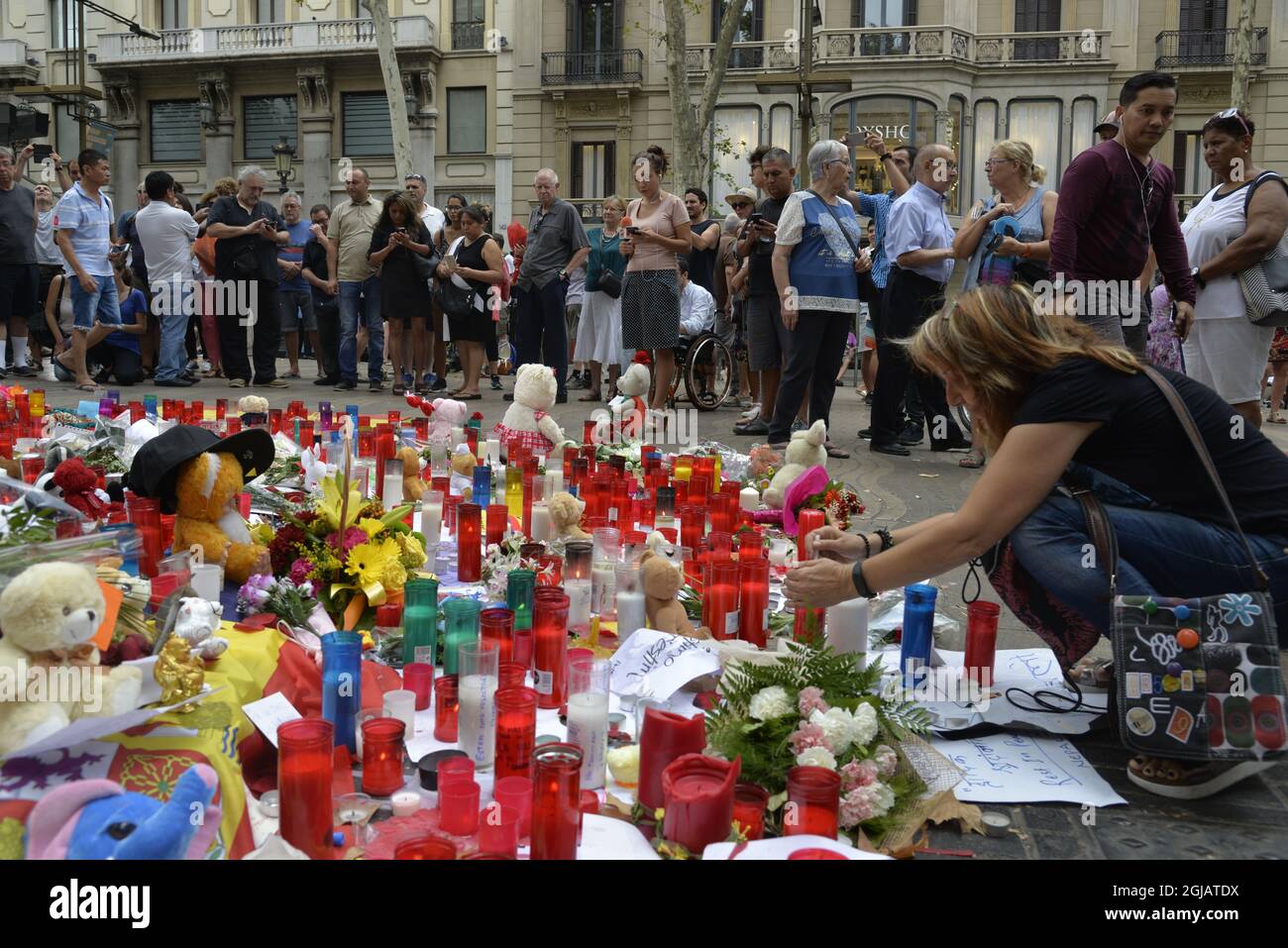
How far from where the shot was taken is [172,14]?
109ft

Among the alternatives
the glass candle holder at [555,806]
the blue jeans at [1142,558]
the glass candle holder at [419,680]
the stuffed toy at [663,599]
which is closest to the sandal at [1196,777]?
the blue jeans at [1142,558]

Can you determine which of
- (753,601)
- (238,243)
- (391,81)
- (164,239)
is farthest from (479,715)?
(391,81)

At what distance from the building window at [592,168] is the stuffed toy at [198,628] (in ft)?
101

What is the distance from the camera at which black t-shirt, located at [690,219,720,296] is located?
450 inches

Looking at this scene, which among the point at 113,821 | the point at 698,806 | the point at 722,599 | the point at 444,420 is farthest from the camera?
the point at 444,420

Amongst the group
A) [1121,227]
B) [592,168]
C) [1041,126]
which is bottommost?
[1121,227]

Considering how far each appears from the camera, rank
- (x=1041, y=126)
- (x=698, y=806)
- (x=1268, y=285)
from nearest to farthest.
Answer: (x=698, y=806), (x=1268, y=285), (x=1041, y=126)

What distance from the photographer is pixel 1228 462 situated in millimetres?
2826

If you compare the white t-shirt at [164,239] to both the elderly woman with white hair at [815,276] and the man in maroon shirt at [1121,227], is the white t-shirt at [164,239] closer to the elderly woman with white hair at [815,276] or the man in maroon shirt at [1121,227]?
the elderly woman with white hair at [815,276]

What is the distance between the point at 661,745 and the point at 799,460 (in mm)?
3022

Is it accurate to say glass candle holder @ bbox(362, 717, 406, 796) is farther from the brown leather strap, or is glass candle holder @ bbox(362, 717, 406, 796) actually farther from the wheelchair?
the wheelchair

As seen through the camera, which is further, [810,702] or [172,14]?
[172,14]

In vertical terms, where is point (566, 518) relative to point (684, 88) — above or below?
below

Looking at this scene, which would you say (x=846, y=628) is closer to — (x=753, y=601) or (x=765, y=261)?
(x=753, y=601)
